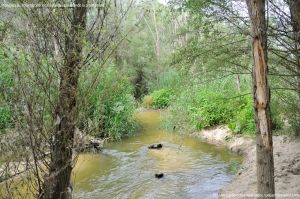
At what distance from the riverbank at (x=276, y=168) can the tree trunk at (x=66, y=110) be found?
11.0ft

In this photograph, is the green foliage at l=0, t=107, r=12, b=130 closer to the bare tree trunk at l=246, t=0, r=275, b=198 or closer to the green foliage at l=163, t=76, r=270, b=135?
the bare tree trunk at l=246, t=0, r=275, b=198

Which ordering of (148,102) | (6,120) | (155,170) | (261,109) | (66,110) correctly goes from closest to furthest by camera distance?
(261,109) → (66,110) → (6,120) → (155,170) → (148,102)

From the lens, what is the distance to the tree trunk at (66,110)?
157 inches

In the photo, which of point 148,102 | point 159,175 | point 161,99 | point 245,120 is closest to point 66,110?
point 159,175

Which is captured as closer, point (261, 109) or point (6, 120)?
point (261, 109)

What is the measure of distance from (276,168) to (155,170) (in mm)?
2683

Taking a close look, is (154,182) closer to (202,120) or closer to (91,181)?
(91,181)

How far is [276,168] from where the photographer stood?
7.48m

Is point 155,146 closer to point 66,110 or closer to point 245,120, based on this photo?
point 245,120

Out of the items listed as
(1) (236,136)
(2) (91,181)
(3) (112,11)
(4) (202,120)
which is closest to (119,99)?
(4) (202,120)

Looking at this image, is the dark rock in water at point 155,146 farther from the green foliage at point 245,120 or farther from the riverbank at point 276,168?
the green foliage at point 245,120

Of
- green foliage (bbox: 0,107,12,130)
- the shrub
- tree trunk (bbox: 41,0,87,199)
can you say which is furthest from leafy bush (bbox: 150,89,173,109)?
tree trunk (bbox: 41,0,87,199)

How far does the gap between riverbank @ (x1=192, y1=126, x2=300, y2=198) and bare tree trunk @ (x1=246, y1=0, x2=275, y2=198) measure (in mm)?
1864

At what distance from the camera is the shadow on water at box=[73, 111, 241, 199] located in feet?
24.0
